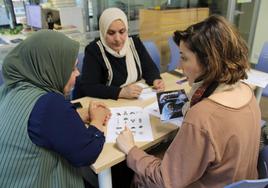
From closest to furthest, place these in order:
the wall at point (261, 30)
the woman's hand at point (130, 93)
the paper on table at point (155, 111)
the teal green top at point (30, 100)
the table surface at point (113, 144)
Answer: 1. the teal green top at point (30, 100)
2. the table surface at point (113, 144)
3. the paper on table at point (155, 111)
4. the woman's hand at point (130, 93)
5. the wall at point (261, 30)

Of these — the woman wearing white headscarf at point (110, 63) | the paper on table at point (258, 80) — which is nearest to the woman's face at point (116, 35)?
the woman wearing white headscarf at point (110, 63)

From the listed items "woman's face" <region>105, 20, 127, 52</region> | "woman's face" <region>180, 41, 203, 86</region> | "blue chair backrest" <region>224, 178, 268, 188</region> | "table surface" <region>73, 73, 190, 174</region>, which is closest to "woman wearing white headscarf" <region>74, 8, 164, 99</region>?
"woman's face" <region>105, 20, 127, 52</region>

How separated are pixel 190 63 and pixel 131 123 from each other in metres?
0.46

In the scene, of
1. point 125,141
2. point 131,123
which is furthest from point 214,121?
point 131,123

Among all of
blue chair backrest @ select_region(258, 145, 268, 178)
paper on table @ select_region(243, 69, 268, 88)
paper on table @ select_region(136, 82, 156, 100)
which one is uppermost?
paper on table @ select_region(243, 69, 268, 88)

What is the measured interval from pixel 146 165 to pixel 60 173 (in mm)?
355

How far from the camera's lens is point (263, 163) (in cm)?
106

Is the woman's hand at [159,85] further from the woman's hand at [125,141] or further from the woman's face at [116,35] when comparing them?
the woman's hand at [125,141]

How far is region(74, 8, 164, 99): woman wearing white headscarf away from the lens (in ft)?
5.46

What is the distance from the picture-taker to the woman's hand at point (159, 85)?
1678 millimetres

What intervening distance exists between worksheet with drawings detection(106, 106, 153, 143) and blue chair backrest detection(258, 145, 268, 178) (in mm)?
487

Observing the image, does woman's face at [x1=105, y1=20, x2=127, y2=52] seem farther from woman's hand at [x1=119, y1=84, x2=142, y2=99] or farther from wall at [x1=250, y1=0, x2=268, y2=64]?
wall at [x1=250, y1=0, x2=268, y2=64]

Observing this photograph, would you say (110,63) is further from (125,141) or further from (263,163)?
(263,163)

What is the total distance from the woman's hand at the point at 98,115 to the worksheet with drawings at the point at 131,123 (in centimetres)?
3
